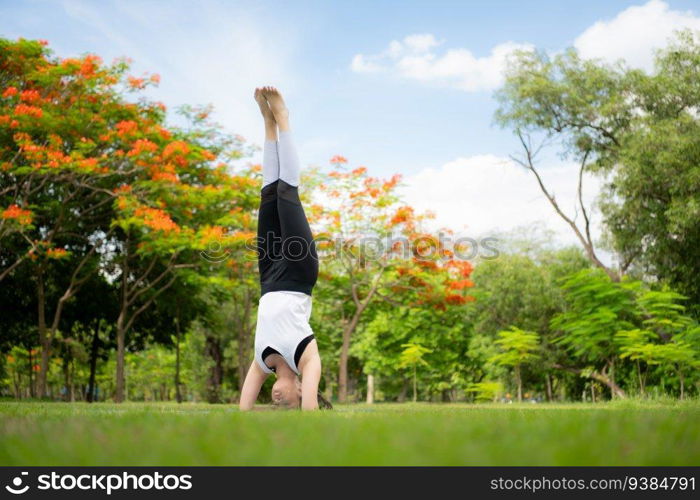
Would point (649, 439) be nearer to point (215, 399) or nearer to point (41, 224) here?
point (41, 224)

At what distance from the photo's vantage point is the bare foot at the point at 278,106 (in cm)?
570

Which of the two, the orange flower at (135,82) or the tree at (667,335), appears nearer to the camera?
the tree at (667,335)

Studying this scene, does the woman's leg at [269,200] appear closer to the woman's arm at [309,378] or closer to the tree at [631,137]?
the woman's arm at [309,378]

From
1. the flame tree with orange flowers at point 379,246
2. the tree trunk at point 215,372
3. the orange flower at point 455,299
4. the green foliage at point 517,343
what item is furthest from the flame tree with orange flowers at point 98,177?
the green foliage at point 517,343

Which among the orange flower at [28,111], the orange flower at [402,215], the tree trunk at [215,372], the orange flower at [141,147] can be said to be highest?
the orange flower at [28,111]

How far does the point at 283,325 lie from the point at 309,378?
1.70 feet

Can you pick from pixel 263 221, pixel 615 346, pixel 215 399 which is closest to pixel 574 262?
pixel 615 346

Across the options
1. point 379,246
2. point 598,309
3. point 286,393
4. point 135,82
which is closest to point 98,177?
point 135,82

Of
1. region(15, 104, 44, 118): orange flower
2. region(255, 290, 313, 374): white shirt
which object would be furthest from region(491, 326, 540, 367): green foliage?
region(255, 290, 313, 374): white shirt

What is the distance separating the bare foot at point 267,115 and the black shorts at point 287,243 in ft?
1.46

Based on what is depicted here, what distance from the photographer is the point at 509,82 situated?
24000 mm

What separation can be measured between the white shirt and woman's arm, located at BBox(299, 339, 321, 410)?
107 millimetres

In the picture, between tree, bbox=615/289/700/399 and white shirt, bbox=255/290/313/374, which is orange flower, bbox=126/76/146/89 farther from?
tree, bbox=615/289/700/399
